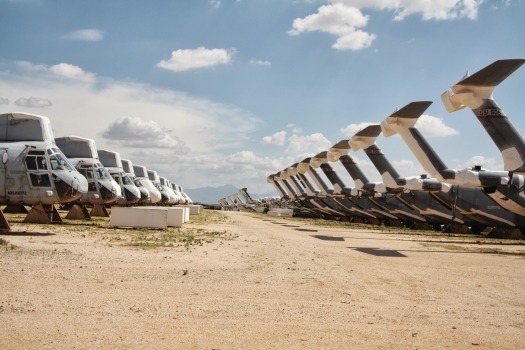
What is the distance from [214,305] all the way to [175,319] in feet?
3.31

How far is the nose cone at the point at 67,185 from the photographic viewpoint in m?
20.0

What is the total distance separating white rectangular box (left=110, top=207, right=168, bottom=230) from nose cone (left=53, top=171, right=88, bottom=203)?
2.02 m

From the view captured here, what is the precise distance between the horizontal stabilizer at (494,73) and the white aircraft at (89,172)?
18655 millimetres

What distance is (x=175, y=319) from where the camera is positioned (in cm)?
654

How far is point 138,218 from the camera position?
72.8 feet

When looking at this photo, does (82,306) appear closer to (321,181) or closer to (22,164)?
(22,164)

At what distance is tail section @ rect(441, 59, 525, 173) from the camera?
19.4 metres

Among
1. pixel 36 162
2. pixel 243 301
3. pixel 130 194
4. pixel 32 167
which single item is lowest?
pixel 243 301

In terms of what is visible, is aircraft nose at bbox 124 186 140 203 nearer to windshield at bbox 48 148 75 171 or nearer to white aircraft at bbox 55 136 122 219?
white aircraft at bbox 55 136 122 219

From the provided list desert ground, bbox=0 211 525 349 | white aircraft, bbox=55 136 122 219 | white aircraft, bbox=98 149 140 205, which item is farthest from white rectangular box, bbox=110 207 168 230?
white aircraft, bbox=98 149 140 205

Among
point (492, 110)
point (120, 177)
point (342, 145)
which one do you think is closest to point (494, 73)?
point (492, 110)

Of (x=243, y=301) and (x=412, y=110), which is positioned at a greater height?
(x=412, y=110)

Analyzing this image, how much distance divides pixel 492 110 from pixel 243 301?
53.7ft

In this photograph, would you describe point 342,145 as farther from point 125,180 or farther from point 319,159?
point 125,180
